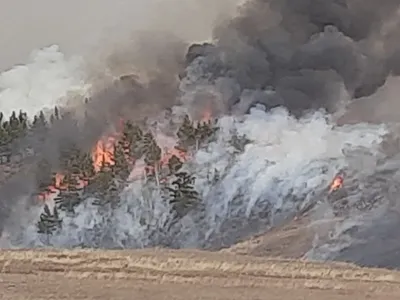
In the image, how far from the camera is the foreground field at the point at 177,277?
1.17 meters

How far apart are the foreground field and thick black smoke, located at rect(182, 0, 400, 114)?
0.29m

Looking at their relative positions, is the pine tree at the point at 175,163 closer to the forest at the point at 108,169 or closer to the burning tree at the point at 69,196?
the forest at the point at 108,169

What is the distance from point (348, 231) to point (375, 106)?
0.22 meters

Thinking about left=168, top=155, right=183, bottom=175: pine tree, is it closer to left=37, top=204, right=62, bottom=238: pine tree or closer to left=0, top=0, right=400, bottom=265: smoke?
left=0, top=0, right=400, bottom=265: smoke

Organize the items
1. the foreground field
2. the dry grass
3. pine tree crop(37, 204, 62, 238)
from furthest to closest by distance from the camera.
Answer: pine tree crop(37, 204, 62, 238) → the dry grass → the foreground field

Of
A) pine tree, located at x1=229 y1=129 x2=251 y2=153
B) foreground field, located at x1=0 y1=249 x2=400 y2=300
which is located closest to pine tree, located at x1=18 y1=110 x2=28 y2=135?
foreground field, located at x1=0 y1=249 x2=400 y2=300

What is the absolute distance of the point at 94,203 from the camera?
1.48 m

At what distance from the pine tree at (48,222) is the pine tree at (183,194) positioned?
0.20 metres

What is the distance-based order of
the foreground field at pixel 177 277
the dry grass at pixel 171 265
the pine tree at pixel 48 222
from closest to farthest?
1. the foreground field at pixel 177 277
2. the dry grass at pixel 171 265
3. the pine tree at pixel 48 222

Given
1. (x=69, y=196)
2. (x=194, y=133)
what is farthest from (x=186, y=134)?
(x=69, y=196)

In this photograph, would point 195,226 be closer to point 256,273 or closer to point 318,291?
point 256,273

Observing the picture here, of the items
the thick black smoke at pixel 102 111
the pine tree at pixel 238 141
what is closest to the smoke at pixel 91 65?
the thick black smoke at pixel 102 111

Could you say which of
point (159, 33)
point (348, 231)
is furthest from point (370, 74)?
point (159, 33)

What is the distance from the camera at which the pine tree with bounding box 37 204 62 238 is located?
1.48 meters
